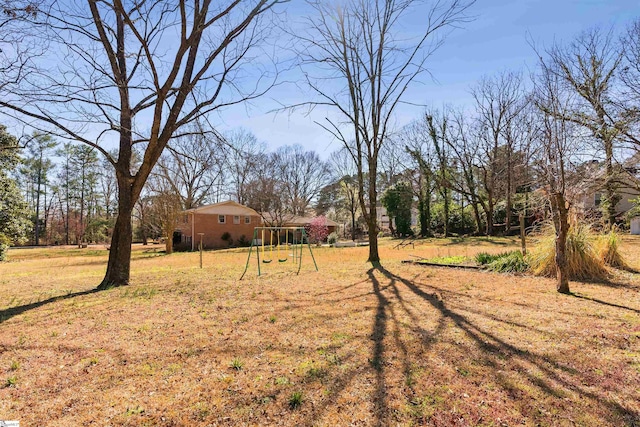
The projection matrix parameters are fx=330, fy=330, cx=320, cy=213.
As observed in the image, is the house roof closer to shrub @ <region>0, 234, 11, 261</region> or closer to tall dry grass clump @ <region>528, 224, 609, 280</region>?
shrub @ <region>0, 234, 11, 261</region>

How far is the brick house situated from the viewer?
28703 millimetres

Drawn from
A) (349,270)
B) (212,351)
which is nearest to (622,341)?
(212,351)

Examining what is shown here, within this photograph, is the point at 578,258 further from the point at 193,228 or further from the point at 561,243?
the point at 193,228

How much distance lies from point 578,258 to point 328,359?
6.80 m

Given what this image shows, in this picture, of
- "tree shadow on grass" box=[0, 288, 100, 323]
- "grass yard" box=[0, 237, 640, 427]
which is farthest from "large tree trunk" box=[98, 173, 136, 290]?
"grass yard" box=[0, 237, 640, 427]

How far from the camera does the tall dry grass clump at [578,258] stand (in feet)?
23.3

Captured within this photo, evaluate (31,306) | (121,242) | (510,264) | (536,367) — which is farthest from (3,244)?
(536,367)

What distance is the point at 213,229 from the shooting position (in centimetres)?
2966

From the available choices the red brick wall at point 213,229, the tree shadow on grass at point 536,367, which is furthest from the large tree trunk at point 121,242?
the red brick wall at point 213,229

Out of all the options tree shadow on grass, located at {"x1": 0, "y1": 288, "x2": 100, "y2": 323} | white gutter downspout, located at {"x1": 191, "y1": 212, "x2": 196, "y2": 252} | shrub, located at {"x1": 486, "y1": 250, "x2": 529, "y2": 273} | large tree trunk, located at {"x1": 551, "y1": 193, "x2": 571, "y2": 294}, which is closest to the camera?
tree shadow on grass, located at {"x1": 0, "y1": 288, "x2": 100, "y2": 323}

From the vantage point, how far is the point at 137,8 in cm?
628

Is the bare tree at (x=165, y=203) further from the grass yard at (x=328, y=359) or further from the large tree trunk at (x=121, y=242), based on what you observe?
the grass yard at (x=328, y=359)

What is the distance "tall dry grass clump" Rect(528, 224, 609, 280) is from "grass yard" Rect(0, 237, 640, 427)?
0.80m

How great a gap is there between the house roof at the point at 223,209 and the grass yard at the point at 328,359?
2332 cm
